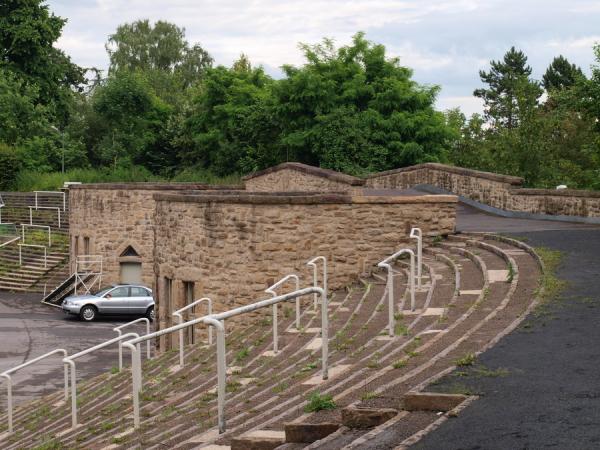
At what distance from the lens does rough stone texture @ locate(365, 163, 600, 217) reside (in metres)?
23.0

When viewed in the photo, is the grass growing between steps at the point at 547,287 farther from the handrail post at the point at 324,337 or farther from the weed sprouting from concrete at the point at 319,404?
the weed sprouting from concrete at the point at 319,404

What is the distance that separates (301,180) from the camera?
98.5 ft

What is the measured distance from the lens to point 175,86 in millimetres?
81000

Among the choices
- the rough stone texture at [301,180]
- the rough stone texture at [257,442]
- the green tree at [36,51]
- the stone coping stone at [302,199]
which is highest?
the green tree at [36,51]

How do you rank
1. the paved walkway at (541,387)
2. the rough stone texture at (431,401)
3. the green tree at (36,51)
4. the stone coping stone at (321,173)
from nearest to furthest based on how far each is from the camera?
the paved walkway at (541,387) < the rough stone texture at (431,401) < the stone coping stone at (321,173) < the green tree at (36,51)

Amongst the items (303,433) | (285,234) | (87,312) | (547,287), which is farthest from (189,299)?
(87,312)

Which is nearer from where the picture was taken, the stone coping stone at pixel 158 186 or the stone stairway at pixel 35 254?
the stone coping stone at pixel 158 186

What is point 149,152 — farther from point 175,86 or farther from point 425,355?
point 425,355

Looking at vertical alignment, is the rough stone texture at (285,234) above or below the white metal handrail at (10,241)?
above

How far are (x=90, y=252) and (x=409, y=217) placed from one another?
701 inches

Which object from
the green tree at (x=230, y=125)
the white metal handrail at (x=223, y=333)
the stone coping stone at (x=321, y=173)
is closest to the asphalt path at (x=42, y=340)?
the stone coping stone at (x=321, y=173)

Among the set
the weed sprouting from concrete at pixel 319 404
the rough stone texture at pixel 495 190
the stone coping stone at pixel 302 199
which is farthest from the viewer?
the rough stone texture at pixel 495 190

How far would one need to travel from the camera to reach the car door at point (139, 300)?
3086cm

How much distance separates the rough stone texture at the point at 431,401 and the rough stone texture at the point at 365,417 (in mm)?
192
